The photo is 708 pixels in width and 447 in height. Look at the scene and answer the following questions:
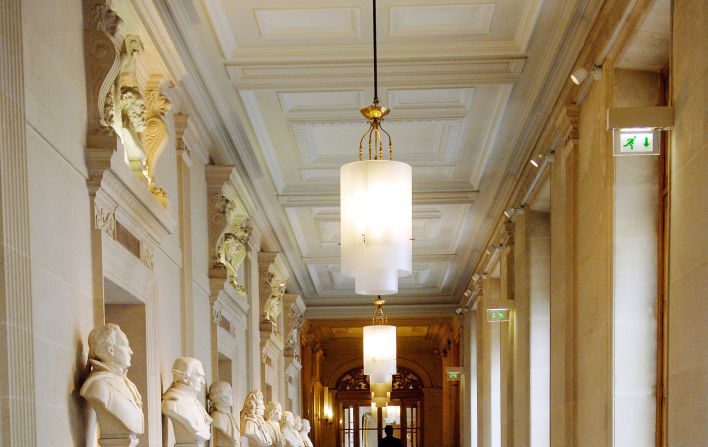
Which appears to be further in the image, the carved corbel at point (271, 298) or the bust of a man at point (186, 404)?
the carved corbel at point (271, 298)

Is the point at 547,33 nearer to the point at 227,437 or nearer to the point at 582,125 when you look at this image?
the point at 582,125

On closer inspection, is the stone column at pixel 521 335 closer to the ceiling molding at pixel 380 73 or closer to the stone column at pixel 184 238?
the ceiling molding at pixel 380 73

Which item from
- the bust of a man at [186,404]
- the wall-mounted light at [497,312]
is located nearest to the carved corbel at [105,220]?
the bust of a man at [186,404]

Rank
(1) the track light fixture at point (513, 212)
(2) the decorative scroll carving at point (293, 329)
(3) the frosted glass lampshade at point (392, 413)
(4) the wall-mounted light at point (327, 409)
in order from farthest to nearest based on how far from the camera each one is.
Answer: (3) the frosted glass lampshade at point (392, 413), (4) the wall-mounted light at point (327, 409), (2) the decorative scroll carving at point (293, 329), (1) the track light fixture at point (513, 212)

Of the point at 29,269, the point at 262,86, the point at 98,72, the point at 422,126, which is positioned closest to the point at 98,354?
the point at 29,269

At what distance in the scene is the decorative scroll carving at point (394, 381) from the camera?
39141 mm

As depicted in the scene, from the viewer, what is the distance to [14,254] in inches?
209

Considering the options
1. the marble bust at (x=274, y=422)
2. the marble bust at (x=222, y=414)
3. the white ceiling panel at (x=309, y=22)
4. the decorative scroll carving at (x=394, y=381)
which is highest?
the white ceiling panel at (x=309, y=22)

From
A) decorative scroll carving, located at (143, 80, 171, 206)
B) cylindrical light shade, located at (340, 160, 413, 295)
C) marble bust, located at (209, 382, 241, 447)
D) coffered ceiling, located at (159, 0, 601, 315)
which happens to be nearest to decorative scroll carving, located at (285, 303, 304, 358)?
coffered ceiling, located at (159, 0, 601, 315)

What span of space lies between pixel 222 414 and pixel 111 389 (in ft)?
16.1

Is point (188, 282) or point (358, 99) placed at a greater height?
point (358, 99)

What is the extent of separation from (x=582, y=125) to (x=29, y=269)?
5698 millimetres

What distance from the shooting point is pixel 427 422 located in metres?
38.2

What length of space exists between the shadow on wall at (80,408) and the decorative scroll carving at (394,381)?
32696 millimetres
